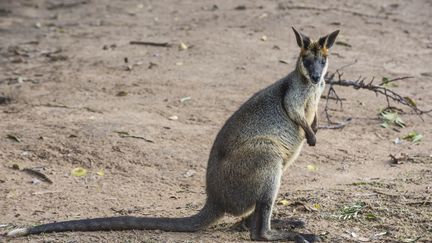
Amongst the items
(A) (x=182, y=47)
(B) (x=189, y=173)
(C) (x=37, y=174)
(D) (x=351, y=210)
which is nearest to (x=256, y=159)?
(D) (x=351, y=210)

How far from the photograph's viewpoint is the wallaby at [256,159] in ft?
15.1

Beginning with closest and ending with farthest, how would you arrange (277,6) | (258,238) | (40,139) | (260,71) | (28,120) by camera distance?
(258,238), (40,139), (28,120), (260,71), (277,6)

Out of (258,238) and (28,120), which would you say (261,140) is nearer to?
(258,238)

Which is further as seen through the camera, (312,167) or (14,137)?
(14,137)

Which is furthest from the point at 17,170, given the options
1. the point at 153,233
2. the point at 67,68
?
the point at 67,68

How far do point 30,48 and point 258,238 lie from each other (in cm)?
707

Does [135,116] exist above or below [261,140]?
below

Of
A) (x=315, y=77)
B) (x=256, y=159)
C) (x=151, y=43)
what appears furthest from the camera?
(x=151, y=43)

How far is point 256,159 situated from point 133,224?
3.07 ft

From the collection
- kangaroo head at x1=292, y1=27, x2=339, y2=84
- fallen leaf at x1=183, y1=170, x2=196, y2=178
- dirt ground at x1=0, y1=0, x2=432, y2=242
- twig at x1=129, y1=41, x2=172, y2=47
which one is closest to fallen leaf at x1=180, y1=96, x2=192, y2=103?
dirt ground at x1=0, y1=0, x2=432, y2=242

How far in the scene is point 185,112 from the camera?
7.69m

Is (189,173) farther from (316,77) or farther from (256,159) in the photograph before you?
(316,77)

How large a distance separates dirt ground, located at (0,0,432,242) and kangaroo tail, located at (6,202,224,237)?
0.18 ft

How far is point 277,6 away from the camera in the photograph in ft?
38.5
